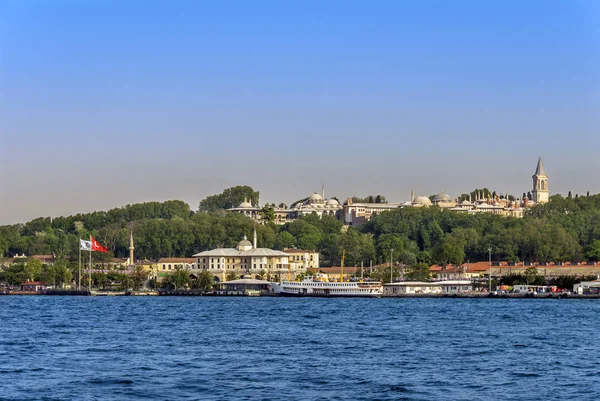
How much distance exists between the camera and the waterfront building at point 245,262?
113000mm

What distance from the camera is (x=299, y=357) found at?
34.2 metres

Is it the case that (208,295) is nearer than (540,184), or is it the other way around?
(208,295)

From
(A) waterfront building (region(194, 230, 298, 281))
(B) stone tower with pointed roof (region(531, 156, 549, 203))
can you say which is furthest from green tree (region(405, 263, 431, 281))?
(B) stone tower with pointed roof (region(531, 156, 549, 203))

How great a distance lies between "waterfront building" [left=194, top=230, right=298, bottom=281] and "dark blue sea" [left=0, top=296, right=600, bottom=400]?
57026 millimetres

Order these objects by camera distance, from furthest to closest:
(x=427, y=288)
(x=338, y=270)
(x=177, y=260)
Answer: (x=177, y=260) < (x=338, y=270) < (x=427, y=288)

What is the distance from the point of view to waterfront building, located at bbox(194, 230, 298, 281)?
113000mm

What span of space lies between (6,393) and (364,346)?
45.8 feet

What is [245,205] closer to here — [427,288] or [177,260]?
[177,260]

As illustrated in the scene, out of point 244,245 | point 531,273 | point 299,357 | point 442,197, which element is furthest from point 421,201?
point 299,357

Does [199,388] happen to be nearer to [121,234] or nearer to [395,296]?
[395,296]

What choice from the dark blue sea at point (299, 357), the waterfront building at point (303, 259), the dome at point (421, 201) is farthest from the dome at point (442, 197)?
the dark blue sea at point (299, 357)

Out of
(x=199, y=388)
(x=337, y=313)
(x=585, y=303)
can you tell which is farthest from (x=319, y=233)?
(x=199, y=388)

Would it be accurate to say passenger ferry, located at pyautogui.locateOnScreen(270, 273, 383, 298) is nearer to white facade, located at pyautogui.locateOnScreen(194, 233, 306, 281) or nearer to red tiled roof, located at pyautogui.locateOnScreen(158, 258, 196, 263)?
white facade, located at pyautogui.locateOnScreen(194, 233, 306, 281)

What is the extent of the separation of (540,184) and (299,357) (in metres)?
146
